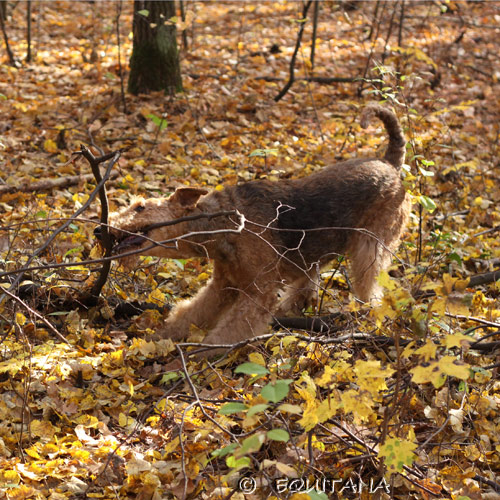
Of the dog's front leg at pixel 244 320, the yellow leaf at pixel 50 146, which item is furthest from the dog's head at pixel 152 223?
the yellow leaf at pixel 50 146

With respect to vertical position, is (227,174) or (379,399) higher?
(379,399)

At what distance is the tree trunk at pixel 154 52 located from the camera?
8906 mm

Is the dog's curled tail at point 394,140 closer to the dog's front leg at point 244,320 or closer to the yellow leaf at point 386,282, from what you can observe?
the dog's front leg at point 244,320

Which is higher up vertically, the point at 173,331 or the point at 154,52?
the point at 154,52

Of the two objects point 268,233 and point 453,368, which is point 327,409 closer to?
point 453,368

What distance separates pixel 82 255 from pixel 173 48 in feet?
15.7

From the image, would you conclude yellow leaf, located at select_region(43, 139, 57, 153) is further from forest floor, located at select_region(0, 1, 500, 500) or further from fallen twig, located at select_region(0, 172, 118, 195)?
fallen twig, located at select_region(0, 172, 118, 195)

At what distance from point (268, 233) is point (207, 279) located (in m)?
1.19

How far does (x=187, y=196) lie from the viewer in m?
4.70

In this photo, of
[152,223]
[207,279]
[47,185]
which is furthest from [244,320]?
[47,185]

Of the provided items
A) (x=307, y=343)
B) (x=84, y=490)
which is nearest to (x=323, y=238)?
(x=307, y=343)

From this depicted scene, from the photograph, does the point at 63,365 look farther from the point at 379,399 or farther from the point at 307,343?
the point at 379,399

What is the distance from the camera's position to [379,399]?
8.28 feet

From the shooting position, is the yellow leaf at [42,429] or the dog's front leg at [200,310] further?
the dog's front leg at [200,310]
